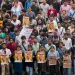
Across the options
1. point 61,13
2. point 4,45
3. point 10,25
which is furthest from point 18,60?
point 61,13

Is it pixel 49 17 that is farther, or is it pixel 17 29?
pixel 49 17

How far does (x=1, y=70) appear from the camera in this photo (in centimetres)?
2200

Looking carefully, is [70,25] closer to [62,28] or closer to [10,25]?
[62,28]

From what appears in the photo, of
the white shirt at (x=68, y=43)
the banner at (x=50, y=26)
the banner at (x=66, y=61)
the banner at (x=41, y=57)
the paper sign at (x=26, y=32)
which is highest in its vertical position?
the banner at (x=50, y=26)

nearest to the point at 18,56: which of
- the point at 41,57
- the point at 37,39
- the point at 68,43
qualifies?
the point at 41,57

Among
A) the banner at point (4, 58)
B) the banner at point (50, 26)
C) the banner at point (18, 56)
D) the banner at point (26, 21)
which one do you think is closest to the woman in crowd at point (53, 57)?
the banner at point (18, 56)

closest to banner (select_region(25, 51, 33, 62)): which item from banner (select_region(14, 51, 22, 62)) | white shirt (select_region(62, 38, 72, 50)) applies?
banner (select_region(14, 51, 22, 62))

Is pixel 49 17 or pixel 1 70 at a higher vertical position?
pixel 49 17

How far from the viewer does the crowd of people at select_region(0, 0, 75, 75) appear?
21859 millimetres

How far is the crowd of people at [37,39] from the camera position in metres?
21.9

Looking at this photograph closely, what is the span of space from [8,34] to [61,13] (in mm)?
3796

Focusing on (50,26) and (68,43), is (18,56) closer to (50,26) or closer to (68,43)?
(68,43)

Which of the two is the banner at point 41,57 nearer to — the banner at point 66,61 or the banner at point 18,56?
the banner at point 18,56

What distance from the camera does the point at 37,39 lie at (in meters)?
22.8
